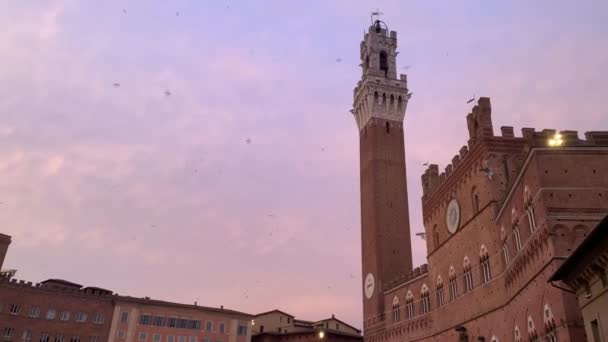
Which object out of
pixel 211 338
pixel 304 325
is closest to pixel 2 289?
pixel 211 338

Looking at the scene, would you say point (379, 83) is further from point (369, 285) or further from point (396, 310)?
point (396, 310)

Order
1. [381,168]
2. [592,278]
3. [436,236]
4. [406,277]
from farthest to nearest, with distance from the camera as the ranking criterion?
[381,168]
[406,277]
[436,236]
[592,278]

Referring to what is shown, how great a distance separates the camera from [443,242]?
3412 cm

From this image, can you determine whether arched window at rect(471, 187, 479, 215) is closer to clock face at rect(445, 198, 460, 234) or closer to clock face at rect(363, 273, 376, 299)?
clock face at rect(445, 198, 460, 234)

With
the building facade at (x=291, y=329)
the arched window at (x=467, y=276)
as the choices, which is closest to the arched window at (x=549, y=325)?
the arched window at (x=467, y=276)

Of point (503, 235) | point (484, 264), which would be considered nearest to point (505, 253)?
point (503, 235)

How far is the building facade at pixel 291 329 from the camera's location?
66375 millimetres

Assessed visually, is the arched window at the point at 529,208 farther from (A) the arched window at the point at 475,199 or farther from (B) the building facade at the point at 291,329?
(B) the building facade at the point at 291,329

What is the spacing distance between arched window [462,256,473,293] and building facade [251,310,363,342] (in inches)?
1480

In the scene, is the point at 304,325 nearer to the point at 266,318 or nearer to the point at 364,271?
the point at 266,318

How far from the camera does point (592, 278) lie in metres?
14.3

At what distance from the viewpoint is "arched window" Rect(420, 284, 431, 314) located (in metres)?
37.2

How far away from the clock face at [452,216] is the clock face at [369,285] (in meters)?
15.7

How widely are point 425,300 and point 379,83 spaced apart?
28.2 m
